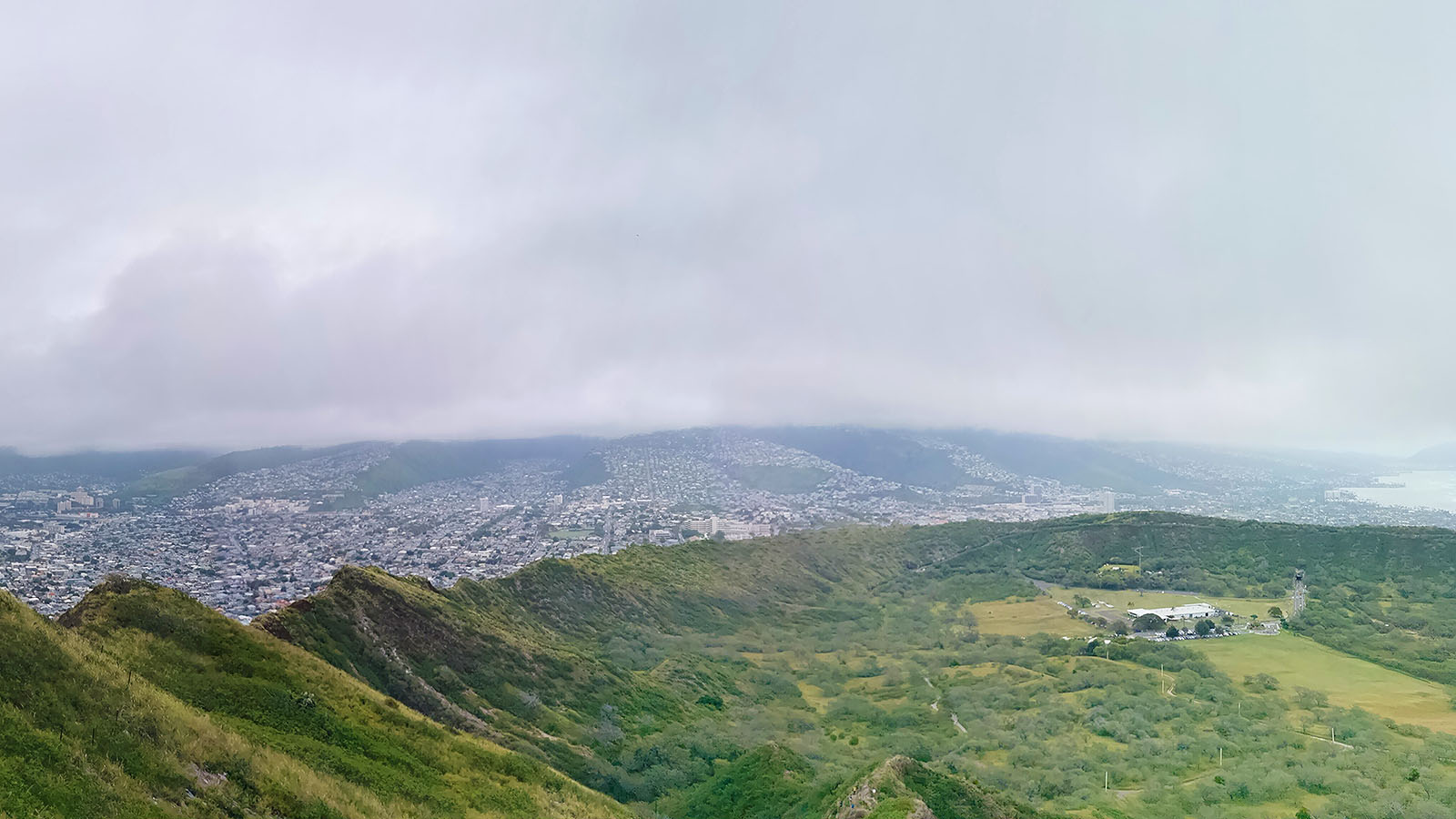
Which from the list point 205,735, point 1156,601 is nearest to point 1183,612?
point 1156,601

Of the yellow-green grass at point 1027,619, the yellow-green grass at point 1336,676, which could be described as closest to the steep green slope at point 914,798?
the yellow-green grass at point 1336,676

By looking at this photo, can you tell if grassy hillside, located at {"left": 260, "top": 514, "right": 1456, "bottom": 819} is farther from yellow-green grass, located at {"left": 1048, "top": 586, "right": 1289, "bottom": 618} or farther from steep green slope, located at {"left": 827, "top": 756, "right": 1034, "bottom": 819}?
yellow-green grass, located at {"left": 1048, "top": 586, "right": 1289, "bottom": 618}

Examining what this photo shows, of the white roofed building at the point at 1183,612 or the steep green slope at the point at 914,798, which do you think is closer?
the steep green slope at the point at 914,798

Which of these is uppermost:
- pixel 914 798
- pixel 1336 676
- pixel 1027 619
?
pixel 914 798

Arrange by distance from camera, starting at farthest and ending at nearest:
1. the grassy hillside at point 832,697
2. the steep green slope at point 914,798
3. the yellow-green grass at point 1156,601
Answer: the yellow-green grass at point 1156,601 < the grassy hillside at point 832,697 < the steep green slope at point 914,798

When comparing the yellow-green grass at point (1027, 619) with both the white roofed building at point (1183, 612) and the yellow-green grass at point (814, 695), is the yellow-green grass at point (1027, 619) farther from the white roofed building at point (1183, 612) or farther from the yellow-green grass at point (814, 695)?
the yellow-green grass at point (814, 695)

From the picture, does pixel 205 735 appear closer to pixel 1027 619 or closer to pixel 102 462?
pixel 1027 619
